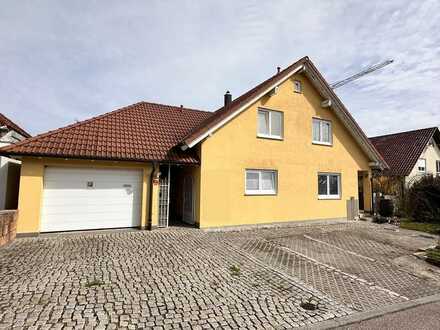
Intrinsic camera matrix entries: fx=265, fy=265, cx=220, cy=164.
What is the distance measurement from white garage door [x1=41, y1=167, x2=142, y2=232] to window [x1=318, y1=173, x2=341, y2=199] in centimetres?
922

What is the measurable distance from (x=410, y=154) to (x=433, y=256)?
17.5 metres

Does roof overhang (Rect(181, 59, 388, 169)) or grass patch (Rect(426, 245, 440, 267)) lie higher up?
roof overhang (Rect(181, 59, 388, 169))

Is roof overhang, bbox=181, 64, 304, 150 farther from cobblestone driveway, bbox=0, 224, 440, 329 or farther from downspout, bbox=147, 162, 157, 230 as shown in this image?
cobblestone driveway, bbox=0, 224, 440, 329

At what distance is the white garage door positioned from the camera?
30.5 ft

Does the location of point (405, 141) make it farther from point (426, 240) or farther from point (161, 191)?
point (161, 191)

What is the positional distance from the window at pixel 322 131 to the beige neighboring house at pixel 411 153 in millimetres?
10020

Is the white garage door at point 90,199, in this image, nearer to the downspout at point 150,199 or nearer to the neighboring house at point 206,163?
the neighboring house at point 206,163

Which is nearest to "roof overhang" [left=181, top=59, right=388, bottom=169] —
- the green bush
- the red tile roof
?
the red tile roof

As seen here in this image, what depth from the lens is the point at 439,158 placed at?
1003 inches

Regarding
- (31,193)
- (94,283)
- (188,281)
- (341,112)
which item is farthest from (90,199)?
(341,112)

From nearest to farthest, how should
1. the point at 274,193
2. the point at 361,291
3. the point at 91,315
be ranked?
the point at 91,315
the point at 361,291
the point at 274,193

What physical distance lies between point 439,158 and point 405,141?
411 cm

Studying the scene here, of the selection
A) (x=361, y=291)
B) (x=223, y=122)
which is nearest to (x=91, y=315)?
(x=361, y=291)

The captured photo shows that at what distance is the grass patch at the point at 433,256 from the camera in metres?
8.02
